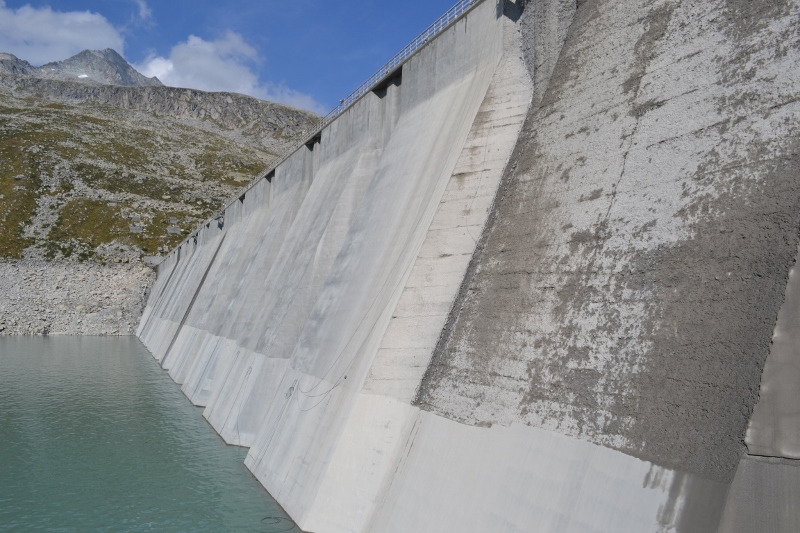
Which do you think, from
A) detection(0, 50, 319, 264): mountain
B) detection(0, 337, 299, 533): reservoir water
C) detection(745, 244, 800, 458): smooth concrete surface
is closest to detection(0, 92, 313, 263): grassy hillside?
detection(0, 50, 319, 264): mountain

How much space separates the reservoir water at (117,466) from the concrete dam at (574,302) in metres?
1.07

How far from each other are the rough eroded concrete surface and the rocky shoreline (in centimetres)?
5869

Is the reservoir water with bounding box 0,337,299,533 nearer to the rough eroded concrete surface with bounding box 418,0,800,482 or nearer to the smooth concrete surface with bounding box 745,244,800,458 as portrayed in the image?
the rough eroded concrete surface with bounding box 418,0,800,482

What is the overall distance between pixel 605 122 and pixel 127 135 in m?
Answer: 121

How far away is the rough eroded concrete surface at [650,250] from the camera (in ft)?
17.1

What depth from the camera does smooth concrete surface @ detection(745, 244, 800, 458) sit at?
4457mm

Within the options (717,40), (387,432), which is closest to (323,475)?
(387,432)

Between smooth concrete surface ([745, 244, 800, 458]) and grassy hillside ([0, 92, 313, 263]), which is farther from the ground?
grassy hillside ([0, 92, 313, 263])

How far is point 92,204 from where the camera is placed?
75.1 metres

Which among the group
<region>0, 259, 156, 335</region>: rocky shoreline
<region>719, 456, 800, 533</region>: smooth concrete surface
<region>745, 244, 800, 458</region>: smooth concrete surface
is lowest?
<region>0, 259, 156, 335</region>: rocky shoreline

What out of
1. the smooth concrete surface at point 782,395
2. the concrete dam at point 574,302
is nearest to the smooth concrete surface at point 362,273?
the concrete dam at point 574,302

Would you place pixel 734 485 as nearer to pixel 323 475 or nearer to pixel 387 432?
pixel 387 432

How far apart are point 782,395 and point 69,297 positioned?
2585 inches

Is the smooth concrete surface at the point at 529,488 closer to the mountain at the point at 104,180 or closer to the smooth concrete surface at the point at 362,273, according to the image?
the smooth concrete surface at the point at 362,273
